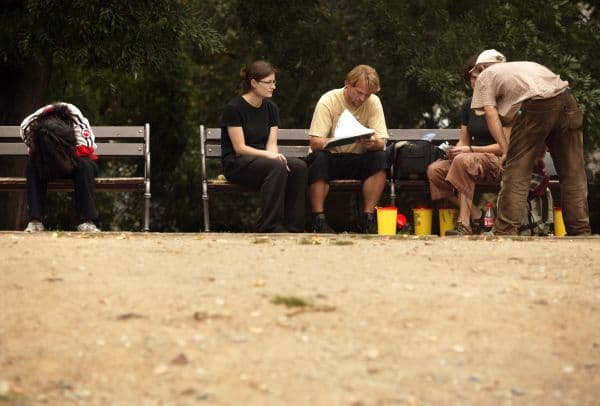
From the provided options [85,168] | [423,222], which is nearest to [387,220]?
[423,222]

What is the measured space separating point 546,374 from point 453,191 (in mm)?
6040

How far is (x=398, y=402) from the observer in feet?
16.8

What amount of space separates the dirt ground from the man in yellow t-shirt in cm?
349

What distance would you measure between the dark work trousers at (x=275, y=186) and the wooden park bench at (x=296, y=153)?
373 mm

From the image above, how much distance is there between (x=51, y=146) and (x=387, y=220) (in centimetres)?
288

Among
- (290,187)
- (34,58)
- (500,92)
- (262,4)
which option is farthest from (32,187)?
(262,4)

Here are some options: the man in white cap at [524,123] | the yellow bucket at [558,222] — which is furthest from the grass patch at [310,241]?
the yellow bucket at [558,222]

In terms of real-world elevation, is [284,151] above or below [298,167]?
above

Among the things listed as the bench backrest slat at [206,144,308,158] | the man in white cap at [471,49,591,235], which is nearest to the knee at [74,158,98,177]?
the bench backrest slat at [206,144,308,158]

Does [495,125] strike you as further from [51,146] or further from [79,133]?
[51,146]

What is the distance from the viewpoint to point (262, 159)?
11.3 metres

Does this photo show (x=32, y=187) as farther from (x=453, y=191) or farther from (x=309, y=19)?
(x=309, y=19)

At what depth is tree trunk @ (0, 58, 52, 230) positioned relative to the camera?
45.8ft

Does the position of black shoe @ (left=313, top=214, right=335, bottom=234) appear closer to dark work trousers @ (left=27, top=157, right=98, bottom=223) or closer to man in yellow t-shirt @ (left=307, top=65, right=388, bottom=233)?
man in yellow t-shirt @ (left=307, top=65, right=388, bottom=233)
